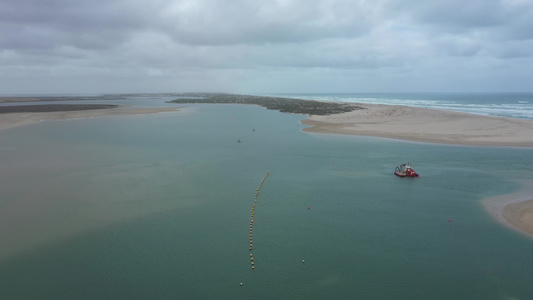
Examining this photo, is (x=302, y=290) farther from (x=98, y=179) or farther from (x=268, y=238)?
(x=98, y=179)

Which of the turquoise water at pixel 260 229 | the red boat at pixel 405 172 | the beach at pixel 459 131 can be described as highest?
the beach at pixel 459 131

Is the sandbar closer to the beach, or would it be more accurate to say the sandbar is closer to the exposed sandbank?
the beach

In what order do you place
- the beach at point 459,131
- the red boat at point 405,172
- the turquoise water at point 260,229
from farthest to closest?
the red boat at point 405,172
the beach at point 459,131
the turquoise water at point 260,229

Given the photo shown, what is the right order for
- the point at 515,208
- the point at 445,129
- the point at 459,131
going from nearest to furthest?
1. the point at 515,208
2. the point at 459,131
3. the point at 445,129

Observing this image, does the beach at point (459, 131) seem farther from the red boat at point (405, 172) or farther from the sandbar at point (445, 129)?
the red boat at point (405, 172)

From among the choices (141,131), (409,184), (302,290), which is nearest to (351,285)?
(302,290)

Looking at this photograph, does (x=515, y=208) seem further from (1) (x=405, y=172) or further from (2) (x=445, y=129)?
(2) (x=445, y=129)

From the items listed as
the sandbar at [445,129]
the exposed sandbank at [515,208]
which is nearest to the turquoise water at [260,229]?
the exposed sandbank at [515,208]

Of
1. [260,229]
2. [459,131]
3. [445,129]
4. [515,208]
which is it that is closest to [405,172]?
[515,208]

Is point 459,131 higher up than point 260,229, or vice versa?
point 459,131
